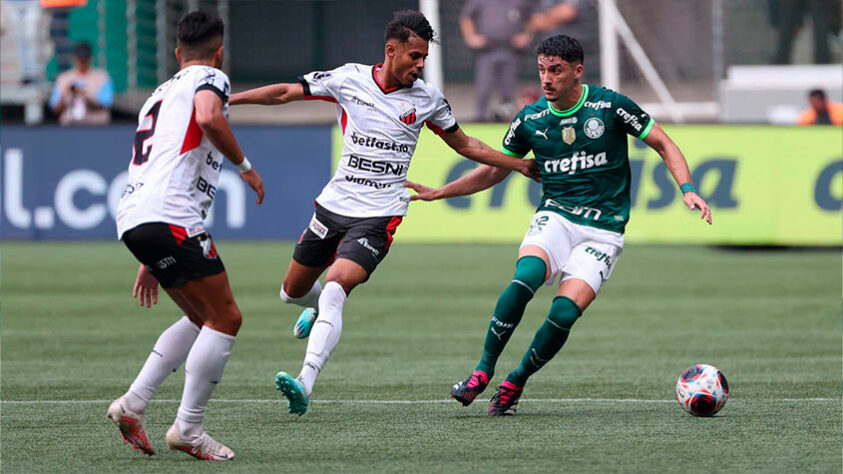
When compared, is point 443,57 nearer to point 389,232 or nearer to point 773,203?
point 773,203

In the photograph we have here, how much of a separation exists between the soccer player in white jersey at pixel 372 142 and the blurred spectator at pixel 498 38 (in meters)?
13.2

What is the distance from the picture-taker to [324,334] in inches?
281

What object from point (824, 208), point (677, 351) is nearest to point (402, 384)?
point (677, 351)

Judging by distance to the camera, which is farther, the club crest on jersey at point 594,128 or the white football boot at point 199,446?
the club crest on jersey at point 594,128

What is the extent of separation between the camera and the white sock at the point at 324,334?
689 centimetres

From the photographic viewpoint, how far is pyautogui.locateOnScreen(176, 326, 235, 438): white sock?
19.7 feet

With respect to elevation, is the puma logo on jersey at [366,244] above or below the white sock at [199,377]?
above

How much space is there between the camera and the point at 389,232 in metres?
7.85

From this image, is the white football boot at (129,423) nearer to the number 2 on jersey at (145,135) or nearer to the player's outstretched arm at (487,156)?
the number 2 on jersey at (145,135)

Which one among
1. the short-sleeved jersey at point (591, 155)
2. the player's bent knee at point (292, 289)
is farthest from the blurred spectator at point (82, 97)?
the short-sleeved jersey at point (591, 155)

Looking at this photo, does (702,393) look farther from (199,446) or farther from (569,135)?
(199,446)

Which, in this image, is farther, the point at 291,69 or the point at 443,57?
the point at 291,69

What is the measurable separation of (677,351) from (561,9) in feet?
43.6

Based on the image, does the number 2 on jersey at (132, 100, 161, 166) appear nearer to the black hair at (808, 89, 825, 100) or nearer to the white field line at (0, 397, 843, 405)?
the white field line at (0, 397, 843, 405)
